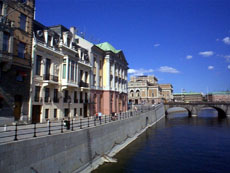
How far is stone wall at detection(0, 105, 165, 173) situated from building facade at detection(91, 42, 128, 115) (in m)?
16.3

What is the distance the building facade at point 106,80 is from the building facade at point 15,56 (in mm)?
18232

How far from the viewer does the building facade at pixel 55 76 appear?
81.3 feet

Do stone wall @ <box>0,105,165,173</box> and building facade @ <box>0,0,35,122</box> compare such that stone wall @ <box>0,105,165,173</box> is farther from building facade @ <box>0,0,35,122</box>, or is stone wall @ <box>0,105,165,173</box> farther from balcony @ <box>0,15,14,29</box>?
balcony @ <box>0,15,14,29</box>

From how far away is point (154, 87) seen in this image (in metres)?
126

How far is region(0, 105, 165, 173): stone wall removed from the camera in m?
10.5

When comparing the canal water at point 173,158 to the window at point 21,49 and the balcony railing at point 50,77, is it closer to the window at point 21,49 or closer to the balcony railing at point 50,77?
the balcony railing at point 50,77

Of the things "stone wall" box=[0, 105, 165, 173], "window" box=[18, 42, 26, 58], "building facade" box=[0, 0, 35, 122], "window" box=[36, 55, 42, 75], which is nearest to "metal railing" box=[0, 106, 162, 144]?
"stone wall" box=[0, 105, 165, 173]

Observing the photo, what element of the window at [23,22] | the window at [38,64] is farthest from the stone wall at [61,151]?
the window at [23,22]

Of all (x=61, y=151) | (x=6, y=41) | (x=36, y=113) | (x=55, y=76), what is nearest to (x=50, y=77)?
(x=55, y=76)

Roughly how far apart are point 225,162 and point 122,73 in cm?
3839

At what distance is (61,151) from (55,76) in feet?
52.3

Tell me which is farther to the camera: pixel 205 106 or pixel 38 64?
pixel 205 106

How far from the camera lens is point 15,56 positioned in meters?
20.8

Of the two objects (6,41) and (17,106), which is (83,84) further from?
(6,41)
